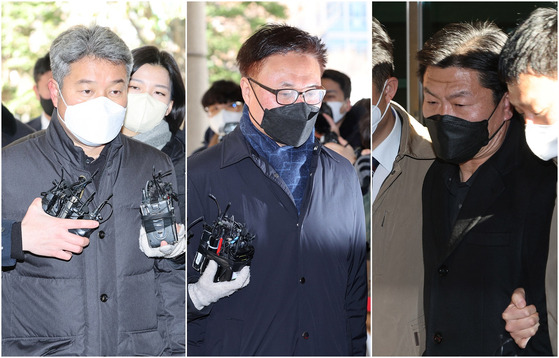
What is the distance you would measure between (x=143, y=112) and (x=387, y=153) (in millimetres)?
1288

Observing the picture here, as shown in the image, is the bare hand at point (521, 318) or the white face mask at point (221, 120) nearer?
the bare hand at point (521, 318)

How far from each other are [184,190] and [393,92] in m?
1.19

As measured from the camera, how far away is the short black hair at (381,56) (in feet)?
11.7

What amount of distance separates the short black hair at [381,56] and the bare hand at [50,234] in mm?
1609

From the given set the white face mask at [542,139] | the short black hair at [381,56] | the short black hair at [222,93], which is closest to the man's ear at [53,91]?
the short black hair at [222,93]

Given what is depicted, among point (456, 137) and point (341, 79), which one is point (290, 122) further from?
point (456, 137)

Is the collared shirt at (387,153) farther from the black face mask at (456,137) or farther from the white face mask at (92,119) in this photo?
the white face mask at (92,119)

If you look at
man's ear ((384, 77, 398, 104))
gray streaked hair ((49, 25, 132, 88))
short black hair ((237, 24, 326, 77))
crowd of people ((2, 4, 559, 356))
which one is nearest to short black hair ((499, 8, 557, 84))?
crowd of people ((2, 4, 559, 356))

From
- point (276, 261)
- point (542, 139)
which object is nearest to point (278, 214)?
point (276, 261)

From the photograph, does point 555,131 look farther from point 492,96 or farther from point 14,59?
point 14,59

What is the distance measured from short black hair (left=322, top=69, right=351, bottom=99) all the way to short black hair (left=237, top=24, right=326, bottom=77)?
0.05 metres

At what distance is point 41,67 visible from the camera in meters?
3.54

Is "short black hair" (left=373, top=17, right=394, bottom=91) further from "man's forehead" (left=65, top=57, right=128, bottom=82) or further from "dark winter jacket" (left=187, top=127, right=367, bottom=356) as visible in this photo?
"man's forehead" (left=65, top=57, right=128, bottom=82)

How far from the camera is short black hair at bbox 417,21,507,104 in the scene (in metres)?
3.43
